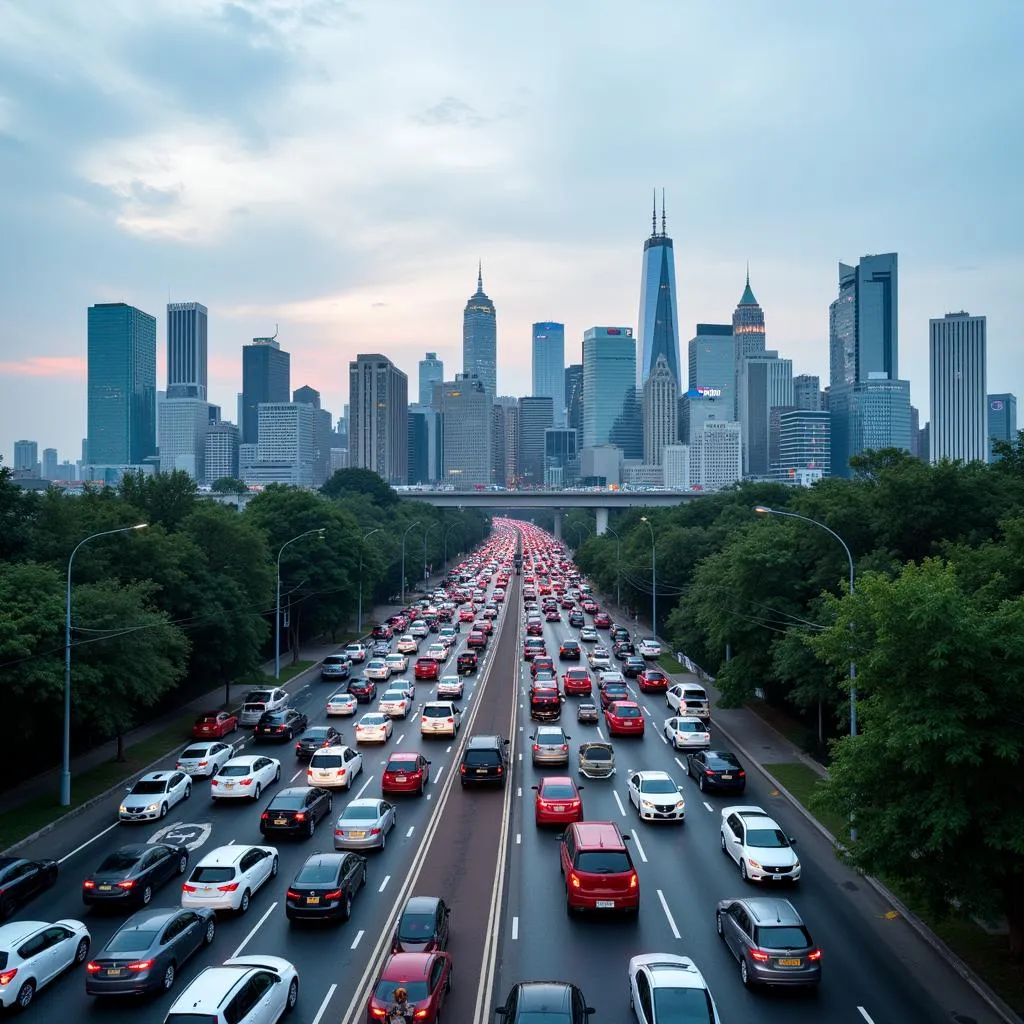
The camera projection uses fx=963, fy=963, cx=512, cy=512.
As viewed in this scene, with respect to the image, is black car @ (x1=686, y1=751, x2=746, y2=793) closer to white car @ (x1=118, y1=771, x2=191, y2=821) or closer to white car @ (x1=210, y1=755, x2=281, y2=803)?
white car @ (x1=210, y1=755, x2=281, y2=803)

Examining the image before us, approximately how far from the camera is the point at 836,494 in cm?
4553

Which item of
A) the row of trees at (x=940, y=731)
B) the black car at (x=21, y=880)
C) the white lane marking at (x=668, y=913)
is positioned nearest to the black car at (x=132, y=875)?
the black car at (x=21, y=880)

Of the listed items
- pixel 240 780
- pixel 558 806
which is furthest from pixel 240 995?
pixel 240 780

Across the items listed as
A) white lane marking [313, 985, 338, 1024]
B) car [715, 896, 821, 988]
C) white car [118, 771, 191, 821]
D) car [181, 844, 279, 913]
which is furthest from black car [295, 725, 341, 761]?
car [715, 896, 821, 988]

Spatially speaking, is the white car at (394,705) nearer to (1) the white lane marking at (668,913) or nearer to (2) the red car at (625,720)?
(2) the red car at (625,720)

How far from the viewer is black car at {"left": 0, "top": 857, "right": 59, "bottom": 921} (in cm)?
2100

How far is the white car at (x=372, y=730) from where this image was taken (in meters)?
39.2

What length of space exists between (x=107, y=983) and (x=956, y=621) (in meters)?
16.0

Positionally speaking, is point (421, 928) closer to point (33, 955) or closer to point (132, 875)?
point (33, 955)

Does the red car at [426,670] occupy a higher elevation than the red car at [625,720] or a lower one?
lower

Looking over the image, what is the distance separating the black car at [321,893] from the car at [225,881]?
3.77 ft

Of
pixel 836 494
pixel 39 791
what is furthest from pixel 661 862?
pixel 836 494

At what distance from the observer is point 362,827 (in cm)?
2516

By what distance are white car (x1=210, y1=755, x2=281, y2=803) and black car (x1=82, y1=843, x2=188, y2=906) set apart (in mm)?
7039
